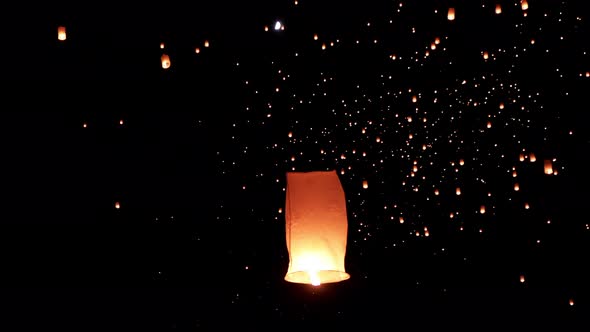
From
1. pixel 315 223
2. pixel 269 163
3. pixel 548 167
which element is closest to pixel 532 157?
pixel 548 167

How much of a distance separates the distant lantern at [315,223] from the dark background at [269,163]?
994 millimetres

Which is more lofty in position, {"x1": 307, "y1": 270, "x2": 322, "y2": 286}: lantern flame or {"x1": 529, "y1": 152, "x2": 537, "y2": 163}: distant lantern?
{"x1": 529, "y1": 152, "x2": 537, "y2": 163}: distant lantern

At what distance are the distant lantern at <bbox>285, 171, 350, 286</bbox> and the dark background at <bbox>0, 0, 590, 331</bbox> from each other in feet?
3.26

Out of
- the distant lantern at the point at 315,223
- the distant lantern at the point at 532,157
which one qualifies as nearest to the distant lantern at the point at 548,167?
the distant lantern at the point at 532,157

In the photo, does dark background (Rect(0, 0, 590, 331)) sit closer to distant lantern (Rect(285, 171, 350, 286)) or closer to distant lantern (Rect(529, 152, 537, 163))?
distant lantern (Rect(529, 152, 537, 163))

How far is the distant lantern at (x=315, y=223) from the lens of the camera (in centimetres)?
243

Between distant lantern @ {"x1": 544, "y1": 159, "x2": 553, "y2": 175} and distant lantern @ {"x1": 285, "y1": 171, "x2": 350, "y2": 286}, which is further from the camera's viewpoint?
distant lantern @ {"x1": 544, "y1": 159, "x2": 553, "y2": 175}

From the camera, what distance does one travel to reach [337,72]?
12.8 ft

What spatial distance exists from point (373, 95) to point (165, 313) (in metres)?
1.54

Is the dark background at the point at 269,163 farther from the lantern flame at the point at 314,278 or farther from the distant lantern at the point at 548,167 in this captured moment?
the lantern flame at the point at 314,278

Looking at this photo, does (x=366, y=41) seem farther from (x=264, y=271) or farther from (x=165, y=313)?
(x=165, y=313)

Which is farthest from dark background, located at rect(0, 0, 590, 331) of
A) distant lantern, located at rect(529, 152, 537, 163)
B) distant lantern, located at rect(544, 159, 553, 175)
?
distant lantern, located at rect(544, 159, 553, 175)

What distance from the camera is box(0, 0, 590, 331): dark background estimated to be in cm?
359

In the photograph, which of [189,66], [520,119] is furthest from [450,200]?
[189,66]
